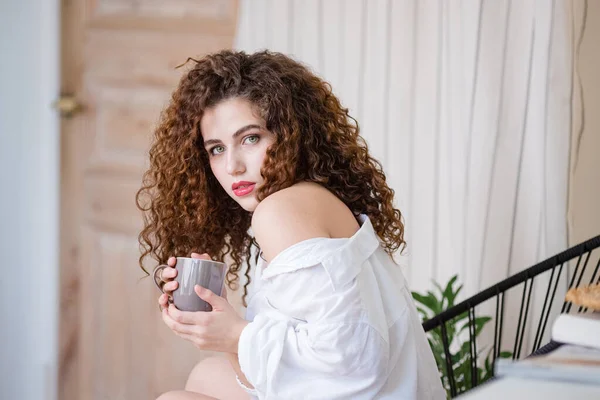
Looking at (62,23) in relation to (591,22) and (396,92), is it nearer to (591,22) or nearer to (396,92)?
(396,92)

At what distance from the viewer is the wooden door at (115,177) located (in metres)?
2.74

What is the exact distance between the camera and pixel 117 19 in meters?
2.80

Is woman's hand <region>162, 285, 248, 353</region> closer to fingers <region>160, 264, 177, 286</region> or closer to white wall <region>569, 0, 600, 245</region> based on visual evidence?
fingers <region>160, 264, 177, 286</region>

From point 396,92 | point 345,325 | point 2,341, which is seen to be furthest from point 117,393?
point 345,325

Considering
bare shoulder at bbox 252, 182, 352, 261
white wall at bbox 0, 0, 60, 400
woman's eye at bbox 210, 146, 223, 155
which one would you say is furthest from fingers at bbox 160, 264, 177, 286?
white wall at bbox 0, 0, 60, 400

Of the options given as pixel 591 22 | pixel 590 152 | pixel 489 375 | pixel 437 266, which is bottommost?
pixel 489 375

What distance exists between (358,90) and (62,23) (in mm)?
1212

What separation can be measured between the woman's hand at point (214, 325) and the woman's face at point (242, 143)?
22 centimetres

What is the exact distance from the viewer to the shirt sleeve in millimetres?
1113

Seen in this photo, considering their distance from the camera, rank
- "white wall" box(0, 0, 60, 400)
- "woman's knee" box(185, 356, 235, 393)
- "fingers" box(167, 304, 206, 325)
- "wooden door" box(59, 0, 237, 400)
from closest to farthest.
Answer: "fingers" box(167, 304, 206, 325) → "woman's knee" box(185, 356, 235, 393) → "wooden door" box(59, 0, 237, 400) → "white wall" box(0, 0, 60, 400)

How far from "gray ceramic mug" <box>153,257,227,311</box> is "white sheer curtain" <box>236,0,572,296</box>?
1113mm

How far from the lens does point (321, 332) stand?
3.64ft

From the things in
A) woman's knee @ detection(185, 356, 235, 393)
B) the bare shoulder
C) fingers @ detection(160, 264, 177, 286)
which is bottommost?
woman's knee @ detection(185, 356, 235, 393)

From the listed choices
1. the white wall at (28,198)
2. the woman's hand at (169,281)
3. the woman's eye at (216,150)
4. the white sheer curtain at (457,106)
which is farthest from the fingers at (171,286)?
the white wall at (28,198)
